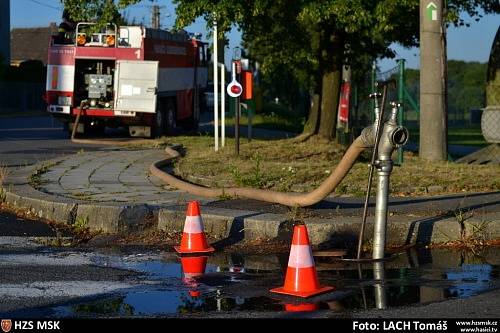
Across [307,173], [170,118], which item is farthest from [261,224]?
[170,118]

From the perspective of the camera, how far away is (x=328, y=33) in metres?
24.5

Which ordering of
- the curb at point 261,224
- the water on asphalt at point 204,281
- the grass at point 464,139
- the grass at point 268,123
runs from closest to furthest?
the water on asphalt at point 204,281 → the curb at point 261,224 → the grass at point 464,139 → the grass at point 268,123

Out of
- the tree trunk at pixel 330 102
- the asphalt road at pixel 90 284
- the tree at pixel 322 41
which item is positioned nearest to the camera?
the asphalt road at pixel 90 284

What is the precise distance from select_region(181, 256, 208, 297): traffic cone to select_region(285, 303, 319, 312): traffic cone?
0.84m

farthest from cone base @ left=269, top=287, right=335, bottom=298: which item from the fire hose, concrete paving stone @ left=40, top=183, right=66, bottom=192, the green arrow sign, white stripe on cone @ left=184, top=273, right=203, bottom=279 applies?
the green arrow sign

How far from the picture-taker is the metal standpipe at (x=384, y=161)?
27.7 feet

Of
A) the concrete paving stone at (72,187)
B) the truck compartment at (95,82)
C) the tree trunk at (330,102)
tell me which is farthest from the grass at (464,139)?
the concrete paving stone at (72,187)

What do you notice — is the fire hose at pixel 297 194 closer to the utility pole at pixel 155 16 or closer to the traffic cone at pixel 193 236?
the traffic cone at pixel 193 236

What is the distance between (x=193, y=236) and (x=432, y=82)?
7.79 metres

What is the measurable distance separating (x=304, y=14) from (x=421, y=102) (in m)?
4.60

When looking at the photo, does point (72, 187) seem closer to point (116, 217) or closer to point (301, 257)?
point (116, 217)

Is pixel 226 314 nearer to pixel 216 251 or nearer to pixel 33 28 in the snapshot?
pixel 216 251

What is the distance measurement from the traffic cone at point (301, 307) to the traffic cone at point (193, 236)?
8.36 ft

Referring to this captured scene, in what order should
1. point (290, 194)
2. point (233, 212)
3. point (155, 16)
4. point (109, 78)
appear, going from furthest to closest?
1. point (155, 16)
2. point (109, 78)
3. point (290, 194)
4. point (233, 212)
